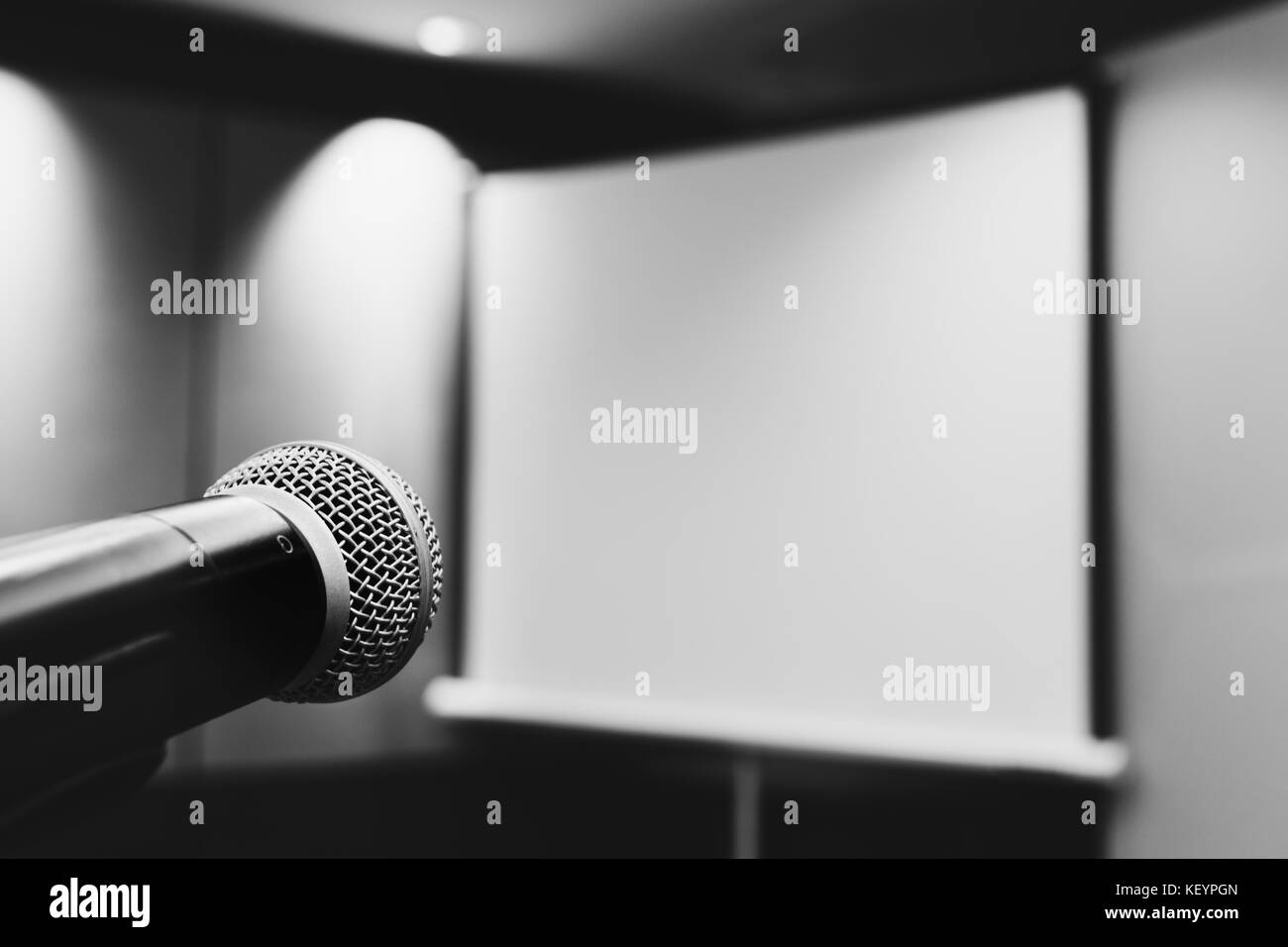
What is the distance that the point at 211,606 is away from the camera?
409 mm

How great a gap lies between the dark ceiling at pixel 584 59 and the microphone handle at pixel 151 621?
1.67 metres

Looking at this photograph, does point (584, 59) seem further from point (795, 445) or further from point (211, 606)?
point (211, 606)

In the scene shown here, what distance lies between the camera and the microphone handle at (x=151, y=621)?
1.08 ft

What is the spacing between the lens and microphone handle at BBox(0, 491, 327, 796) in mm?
329

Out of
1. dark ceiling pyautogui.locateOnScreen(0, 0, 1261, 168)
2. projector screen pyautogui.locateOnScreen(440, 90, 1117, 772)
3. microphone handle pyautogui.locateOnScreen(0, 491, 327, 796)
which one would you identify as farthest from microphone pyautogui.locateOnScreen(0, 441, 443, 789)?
dark ceiling pyautogui.locateOnScreen(0, 0, 1261, 168)

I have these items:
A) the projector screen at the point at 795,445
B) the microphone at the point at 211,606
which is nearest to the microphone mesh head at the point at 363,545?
the microphone at the point at 211,606

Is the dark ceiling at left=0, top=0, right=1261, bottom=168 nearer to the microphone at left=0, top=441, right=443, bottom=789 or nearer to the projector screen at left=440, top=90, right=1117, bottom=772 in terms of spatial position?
the projector screen at left=440, top=90, right=1117, bottom=772

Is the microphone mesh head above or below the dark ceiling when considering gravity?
below

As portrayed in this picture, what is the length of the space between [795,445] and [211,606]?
1.61 meters

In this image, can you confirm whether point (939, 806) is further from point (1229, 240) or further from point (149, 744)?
point (149, 744)

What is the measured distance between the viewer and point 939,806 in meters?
1.80

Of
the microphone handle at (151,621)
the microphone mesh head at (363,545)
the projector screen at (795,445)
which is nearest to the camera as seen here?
the microphone handle at (151,621)

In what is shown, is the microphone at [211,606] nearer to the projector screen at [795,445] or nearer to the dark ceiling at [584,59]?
the projector screen at [795,445]
